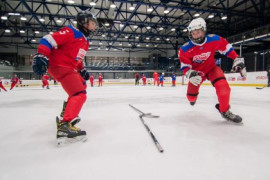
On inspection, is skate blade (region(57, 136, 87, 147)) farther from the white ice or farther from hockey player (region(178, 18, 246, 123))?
hockey player (region(178, 18, 246, 123))

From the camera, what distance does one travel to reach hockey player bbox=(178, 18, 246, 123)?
7.47ft

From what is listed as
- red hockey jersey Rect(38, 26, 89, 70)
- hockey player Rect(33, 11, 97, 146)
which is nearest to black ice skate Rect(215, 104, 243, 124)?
hockey player Rect(33, 11, 97, 146)

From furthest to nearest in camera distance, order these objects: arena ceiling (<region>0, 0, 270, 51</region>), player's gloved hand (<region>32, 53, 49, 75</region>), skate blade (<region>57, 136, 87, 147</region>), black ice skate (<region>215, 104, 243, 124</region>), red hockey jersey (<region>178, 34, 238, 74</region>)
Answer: arena ceiling (<region>0, 0, 270, 51</region>), red hockey jersey (<region>178, 34, 238, 74</region>), black ice skate (<region>215, 104, 243, 124</region>), player's gloved hand (<region>32, 53, 49, 75</region>), skate blade (<region>57, 136, 87, 147</region>)

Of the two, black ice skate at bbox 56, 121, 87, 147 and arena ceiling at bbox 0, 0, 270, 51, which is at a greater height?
arena ceiling at bbox 0, 0, 270, 51

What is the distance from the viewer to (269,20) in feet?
57.7

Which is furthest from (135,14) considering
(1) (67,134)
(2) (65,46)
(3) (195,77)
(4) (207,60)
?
(1) (67,134)

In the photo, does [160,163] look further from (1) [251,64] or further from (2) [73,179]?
(1) [251,64]

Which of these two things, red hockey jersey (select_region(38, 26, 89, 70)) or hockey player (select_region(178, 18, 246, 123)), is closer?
red hockey jersey (select_region(38, 26, 89, 70))

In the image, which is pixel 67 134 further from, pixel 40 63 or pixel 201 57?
pixel 201 57

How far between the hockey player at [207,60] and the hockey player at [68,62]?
1.42 metres

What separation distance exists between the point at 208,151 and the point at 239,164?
0.23m

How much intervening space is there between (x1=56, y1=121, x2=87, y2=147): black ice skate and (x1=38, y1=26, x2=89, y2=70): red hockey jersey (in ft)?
2.24

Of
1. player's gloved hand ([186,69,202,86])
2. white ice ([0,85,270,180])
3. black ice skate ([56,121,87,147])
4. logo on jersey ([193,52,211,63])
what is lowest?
white ice ([0,85,270,180])

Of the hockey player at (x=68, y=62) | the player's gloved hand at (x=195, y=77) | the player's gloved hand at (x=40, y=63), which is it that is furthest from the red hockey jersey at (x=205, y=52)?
the player's gloved hand at (x=40, y=63)
